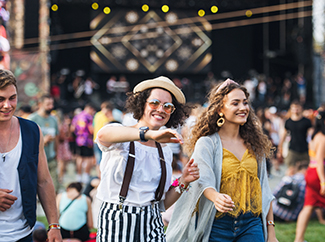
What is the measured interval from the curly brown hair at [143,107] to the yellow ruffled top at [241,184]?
363 mm

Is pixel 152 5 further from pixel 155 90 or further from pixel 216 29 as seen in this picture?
pixel 155 90

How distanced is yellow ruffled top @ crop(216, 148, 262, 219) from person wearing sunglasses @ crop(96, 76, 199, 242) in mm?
308

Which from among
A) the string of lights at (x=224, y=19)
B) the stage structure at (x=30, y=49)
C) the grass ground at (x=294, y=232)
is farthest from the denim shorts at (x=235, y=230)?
the string of lights at (x=224, y=19)

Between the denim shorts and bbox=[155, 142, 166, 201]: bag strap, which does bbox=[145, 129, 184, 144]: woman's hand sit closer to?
bbox=[155, 142, 166, 201]: bag strap

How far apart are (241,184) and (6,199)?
1.36 m

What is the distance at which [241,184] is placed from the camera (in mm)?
2420

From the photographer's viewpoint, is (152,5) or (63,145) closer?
(63,145)

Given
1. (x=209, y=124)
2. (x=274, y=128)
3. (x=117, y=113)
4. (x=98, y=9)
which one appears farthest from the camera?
(x=98, y=9)

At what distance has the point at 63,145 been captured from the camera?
8742 millimetres

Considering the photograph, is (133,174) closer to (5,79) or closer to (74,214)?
(5,79)

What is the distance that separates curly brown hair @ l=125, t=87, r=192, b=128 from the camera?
7.34 feet

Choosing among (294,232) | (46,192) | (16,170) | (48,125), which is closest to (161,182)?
(46,192)

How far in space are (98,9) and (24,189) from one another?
61.5ft

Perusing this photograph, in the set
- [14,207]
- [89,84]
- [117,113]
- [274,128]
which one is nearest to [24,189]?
[14,207]
